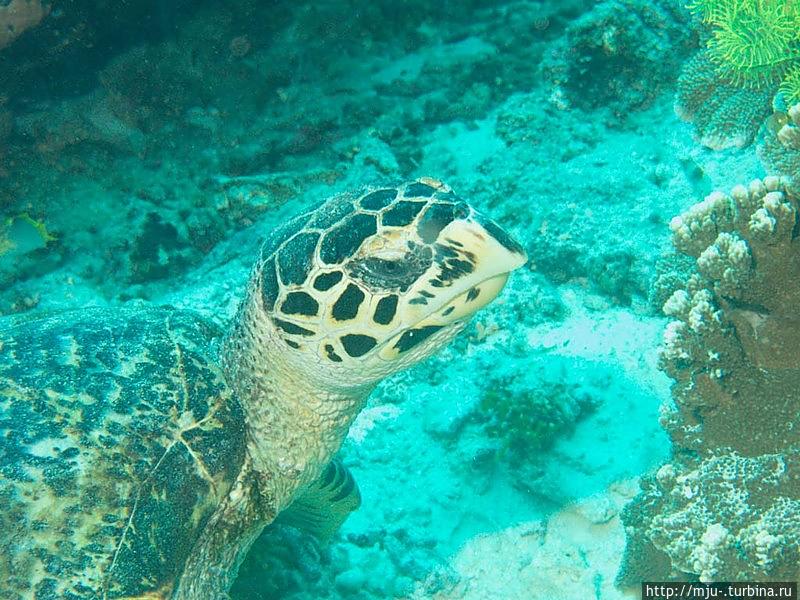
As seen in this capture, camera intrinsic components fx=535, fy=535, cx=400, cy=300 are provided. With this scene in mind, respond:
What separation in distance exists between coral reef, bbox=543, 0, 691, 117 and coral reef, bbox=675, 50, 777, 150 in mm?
492

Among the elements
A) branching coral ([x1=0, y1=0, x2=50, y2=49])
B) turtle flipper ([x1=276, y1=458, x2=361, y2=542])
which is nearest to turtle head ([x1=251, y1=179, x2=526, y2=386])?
turtle flipper ([x1=276, y1=458, x2=361, y2=542])

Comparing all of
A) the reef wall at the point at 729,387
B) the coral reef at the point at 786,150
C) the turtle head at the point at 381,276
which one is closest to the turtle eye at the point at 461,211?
the turtle head at the point at 381,276

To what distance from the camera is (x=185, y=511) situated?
1.91 m

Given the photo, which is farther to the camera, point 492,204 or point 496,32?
point 496,32

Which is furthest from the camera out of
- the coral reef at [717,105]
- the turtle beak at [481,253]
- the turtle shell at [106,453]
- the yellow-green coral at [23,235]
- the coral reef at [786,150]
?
the yellow-green coral at [23,235]

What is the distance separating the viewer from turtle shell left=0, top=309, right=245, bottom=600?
1606mm

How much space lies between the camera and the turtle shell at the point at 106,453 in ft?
5.27

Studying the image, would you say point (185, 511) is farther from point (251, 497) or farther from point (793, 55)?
point (793, 55)

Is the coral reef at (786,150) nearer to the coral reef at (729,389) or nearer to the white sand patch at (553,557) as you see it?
the coral reef at (729,389)

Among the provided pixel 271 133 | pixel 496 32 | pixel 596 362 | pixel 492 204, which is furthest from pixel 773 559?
pixel 496 32

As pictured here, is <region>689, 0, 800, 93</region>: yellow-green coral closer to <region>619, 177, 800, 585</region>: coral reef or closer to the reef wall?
the reef wall

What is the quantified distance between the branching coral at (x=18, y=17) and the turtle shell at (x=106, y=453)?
262cm

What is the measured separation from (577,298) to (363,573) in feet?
8.44

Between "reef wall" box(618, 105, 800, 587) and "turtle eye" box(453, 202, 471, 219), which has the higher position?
"turtle eye" box(453, 202, 471, 219)
